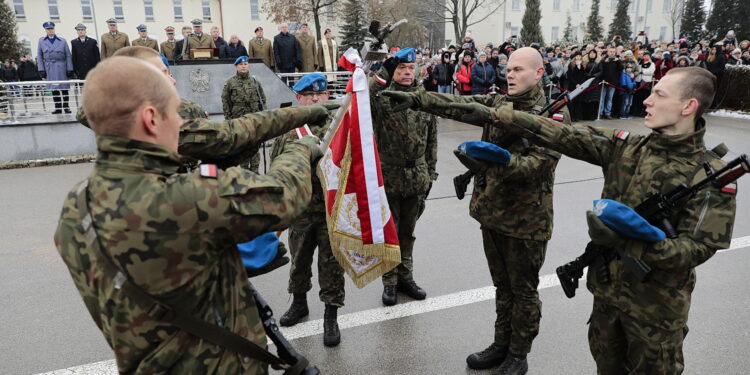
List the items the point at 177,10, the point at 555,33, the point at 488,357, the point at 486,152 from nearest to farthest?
1. the point at 486,152
2. the point at 488,357
3. the point at 177,10
4. the point at 555,33

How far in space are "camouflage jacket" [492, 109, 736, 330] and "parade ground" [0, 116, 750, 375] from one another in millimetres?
1226

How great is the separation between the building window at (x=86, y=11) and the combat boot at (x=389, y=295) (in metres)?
49.5

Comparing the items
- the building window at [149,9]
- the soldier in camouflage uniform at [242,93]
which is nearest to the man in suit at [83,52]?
the soldier in camouflage uniform at [242,93]

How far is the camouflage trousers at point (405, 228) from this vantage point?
14.9 feet

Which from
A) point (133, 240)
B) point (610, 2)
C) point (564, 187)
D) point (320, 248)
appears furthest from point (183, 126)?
point (610, 2)

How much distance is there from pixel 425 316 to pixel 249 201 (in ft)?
9.81

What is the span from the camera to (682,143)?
242 cm

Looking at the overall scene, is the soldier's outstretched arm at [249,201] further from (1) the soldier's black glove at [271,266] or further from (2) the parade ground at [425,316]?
(2) the parade ground at [425,316]

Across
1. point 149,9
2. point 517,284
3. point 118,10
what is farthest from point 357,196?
point 118,10

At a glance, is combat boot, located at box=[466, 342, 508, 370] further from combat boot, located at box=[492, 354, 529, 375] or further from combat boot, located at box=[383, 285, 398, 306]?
combat boot, located at box=[383, 285, 398, 306]

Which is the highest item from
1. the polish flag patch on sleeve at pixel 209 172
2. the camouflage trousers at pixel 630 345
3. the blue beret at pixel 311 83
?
the blue beret at pixel 311 83

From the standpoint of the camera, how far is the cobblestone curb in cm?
973

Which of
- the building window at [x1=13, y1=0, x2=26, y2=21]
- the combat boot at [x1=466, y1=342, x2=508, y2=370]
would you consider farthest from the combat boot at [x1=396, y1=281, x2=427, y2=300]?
the building window at [x1=13, y1=0, x2=26, y2=21]

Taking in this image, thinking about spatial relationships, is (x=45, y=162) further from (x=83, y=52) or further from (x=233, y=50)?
(x=233, y=50)
